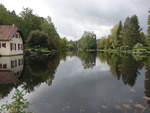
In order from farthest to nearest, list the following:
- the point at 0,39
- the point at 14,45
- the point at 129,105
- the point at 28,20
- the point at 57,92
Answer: the point at 28,20
the point at 14,45
the point at 0,39
the point at 57,92
the point at 129,105

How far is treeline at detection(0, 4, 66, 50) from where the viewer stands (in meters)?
42.2

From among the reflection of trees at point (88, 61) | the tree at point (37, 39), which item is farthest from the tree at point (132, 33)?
the tree at point (37, 39)

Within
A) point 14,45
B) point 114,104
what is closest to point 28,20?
point 14,45

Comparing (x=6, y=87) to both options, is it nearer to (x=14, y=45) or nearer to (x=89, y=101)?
(x=89, y=101)

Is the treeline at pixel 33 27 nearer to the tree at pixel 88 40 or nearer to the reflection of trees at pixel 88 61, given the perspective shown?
the reflection of trees at pixel 88 61

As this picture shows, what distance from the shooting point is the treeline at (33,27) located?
4219 cm

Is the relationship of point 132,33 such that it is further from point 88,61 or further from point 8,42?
point 8,42

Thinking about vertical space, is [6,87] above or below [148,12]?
below

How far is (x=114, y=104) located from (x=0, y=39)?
83.4 feet

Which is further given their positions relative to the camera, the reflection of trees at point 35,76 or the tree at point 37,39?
the tree at point 37,39

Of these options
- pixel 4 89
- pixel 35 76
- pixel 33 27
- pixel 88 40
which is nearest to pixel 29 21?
pixel 33 27

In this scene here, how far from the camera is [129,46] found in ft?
Answer: 194

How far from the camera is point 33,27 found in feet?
187

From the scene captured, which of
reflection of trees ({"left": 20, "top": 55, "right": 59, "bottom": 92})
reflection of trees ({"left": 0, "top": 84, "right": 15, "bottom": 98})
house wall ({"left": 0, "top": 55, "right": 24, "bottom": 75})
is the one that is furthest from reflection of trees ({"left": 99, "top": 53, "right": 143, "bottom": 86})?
house wall ({"left": 0, "top": 55, "right": 24, "bottom": 75})
